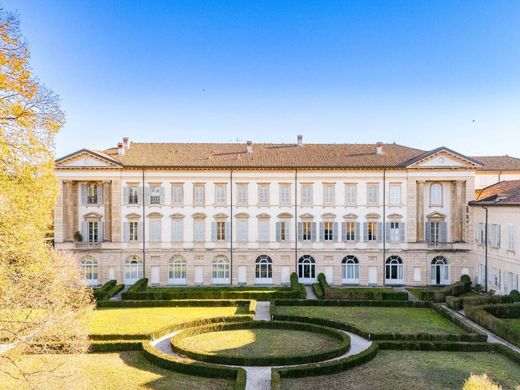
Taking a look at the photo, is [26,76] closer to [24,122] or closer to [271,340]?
[24,122]

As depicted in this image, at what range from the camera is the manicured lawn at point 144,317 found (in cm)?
2769

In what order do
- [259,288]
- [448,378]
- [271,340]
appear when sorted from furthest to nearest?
[259,288] → [271,340] → [448,378]

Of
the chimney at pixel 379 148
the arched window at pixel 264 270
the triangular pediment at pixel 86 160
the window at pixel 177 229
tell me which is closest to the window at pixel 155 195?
the window at pixel 177 229

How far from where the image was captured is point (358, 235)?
43.4 m

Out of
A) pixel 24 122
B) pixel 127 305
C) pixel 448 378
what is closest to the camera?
pixel 24 122

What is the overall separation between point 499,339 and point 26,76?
2610 cm

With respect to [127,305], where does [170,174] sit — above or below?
above

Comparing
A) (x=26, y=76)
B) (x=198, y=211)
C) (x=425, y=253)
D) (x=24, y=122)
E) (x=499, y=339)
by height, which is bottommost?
(x=499, y=339)

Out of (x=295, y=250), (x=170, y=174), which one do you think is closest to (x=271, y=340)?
(x=295, y=250)

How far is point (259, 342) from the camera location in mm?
25297

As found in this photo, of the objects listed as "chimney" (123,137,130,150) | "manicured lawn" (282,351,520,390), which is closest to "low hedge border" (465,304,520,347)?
"manicured lawn" (282,351,520,390)

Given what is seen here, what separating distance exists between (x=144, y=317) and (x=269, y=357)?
12.7 metres

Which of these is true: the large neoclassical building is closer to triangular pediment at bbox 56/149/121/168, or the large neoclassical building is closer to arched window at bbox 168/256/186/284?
arched window at bbox 168/256/186/284

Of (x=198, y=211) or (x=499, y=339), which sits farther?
(x=198, y=211)
